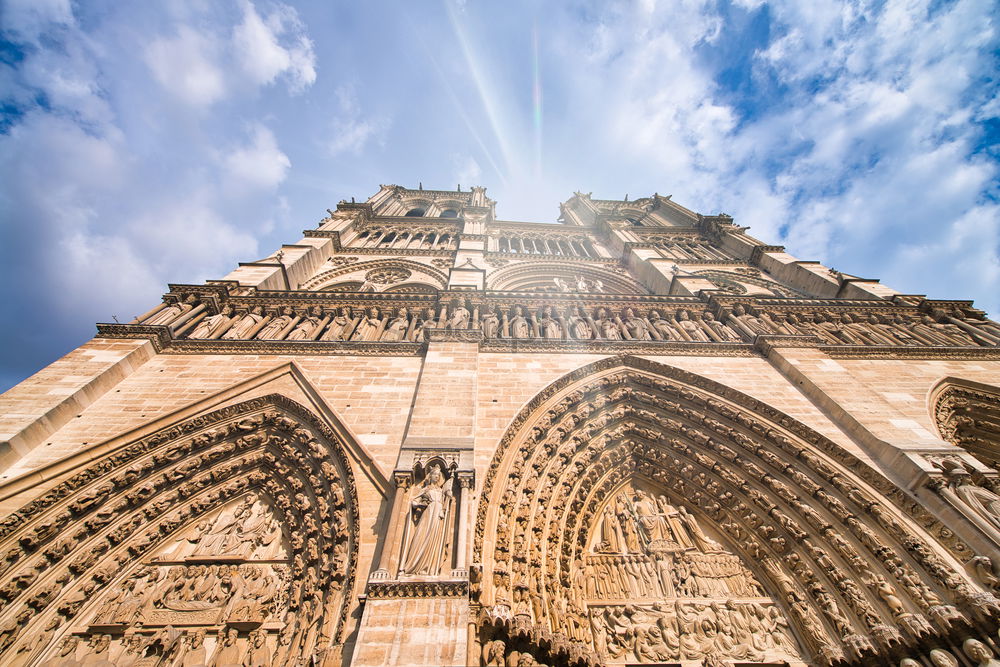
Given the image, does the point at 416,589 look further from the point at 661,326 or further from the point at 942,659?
the point at 661,326

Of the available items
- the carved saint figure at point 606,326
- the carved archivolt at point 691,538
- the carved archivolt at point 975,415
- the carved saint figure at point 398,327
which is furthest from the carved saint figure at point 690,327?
the carved saint figure at point 398,327

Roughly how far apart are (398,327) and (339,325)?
114 centimetres

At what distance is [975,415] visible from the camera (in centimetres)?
651

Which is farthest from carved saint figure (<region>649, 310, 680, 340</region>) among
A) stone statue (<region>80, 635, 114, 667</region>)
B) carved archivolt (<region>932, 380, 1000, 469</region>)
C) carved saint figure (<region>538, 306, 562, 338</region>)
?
stone statue (<region>80, 635, 114, 667</region>)

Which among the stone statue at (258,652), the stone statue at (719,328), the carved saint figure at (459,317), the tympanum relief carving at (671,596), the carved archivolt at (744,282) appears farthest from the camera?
the carved archivolt at (744,282)

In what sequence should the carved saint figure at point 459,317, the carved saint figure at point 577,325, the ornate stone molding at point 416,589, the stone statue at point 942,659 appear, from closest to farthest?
the ornate stone molding at point 416,589
the stone statue at point 942,659
the carved saint figure at point 459,317
the carved saint figure at point 577,325

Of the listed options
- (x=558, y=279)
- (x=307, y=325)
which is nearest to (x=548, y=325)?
(x=307, y=325)

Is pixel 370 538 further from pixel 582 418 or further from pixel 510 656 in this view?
pixel 582 418

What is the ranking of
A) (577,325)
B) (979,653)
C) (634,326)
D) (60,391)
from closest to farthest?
(979,653) < (60,391) < (577,325) < (634,326)

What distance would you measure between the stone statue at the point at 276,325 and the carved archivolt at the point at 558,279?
6.37 m

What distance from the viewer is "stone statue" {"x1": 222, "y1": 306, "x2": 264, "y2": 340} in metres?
7.00

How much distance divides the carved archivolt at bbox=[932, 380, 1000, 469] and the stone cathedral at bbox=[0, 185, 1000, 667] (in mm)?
47

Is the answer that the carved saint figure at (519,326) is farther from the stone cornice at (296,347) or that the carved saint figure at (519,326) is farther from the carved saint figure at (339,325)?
the carved saint figure at (339,325)

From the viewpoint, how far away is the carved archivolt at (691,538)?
3.97 metres
